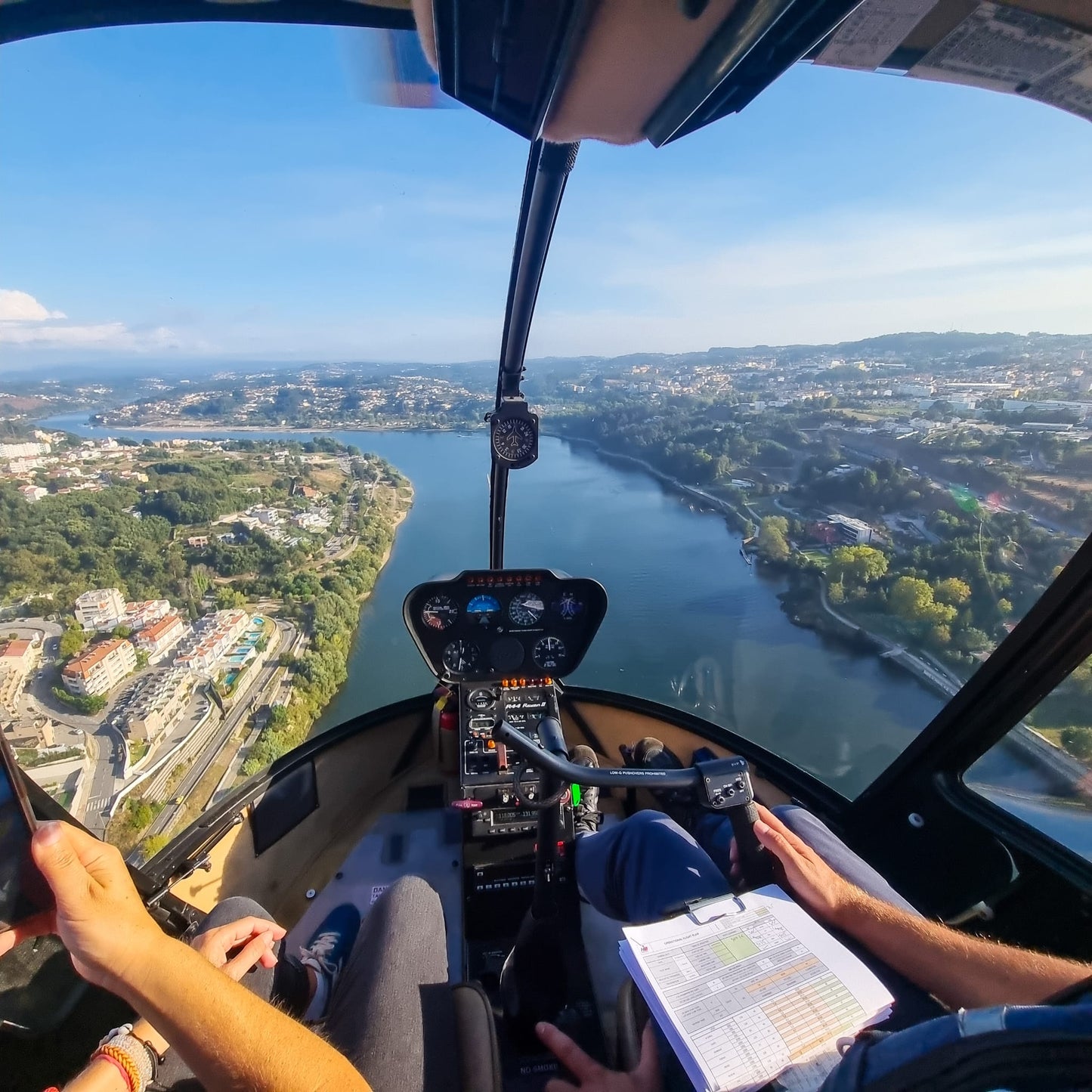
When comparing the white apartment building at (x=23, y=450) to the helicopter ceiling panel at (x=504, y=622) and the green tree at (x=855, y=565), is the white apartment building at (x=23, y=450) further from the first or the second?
the green tree at (x=855, y=565)

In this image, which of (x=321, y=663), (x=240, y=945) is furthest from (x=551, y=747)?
(x=321, y=663)

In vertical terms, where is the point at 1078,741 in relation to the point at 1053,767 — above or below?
above

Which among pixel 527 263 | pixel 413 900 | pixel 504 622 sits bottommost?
pixel 413 900

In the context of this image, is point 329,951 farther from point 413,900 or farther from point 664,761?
point 664,761

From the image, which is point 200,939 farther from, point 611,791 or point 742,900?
point 611,791

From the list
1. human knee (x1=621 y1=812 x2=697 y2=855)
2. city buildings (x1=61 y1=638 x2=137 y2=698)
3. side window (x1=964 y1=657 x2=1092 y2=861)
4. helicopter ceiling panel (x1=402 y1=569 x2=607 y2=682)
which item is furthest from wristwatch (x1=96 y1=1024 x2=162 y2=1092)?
side window (x1=964 y1=657 x2=1092 y2=861)

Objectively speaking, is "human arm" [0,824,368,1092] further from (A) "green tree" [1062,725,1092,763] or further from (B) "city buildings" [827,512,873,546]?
(B) "city buildings" [827,512,873,546]
